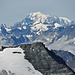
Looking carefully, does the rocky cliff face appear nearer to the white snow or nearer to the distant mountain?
the distant mountain

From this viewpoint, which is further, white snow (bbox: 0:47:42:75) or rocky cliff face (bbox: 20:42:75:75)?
rocky cliff face (bbox: 20:42:75:75)

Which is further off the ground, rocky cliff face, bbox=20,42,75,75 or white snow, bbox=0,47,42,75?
white snow, bbox=0,47,42,75

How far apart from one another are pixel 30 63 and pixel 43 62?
6672mm

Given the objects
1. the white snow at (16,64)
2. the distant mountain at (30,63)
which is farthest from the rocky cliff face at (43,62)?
the white snow at (16,64)

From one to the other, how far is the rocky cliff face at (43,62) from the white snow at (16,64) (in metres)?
4.06

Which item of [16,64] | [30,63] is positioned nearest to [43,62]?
[30,63]

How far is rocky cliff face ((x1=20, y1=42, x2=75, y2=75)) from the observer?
73.2 m

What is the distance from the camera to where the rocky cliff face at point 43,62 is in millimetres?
73250

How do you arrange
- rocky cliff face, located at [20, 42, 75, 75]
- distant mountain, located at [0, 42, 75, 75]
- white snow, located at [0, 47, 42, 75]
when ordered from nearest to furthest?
white snow, located at [0, 47, 42, 75] → distant mountain, located at [0, 42, 75, 75] → rocky cliff face, located at [20, 42, 75, 75]

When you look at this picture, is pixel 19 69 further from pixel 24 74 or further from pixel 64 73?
pixel 64 73

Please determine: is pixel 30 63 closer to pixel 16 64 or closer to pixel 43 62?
pixel 43 62

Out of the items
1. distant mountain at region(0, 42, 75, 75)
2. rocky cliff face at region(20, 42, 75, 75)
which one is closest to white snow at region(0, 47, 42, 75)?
distant mountain at region(0, 42, 75, 75)

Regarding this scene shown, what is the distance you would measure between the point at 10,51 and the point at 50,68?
63.0 ft

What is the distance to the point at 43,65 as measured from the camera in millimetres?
76438
